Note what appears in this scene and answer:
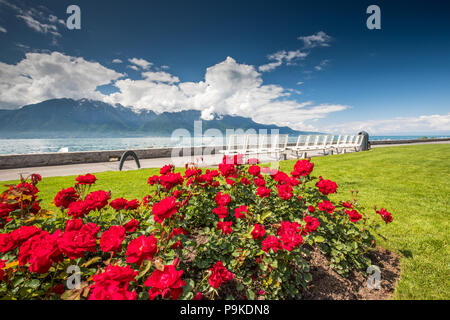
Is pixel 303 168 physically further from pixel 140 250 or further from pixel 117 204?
pixel 117 204

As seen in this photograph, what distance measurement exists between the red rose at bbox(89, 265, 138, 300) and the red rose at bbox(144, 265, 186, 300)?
0.37 ft

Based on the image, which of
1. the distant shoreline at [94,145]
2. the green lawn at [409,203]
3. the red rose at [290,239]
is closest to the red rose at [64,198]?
the red rose at [290,239]

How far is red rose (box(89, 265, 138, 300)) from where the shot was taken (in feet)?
2.75

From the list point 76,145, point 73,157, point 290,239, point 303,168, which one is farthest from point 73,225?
point 76,145

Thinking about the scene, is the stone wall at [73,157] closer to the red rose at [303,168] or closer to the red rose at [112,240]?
the red rose at [303,168]

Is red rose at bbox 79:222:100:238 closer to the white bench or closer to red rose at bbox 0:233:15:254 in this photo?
red rose at bbox 0:233:15:254

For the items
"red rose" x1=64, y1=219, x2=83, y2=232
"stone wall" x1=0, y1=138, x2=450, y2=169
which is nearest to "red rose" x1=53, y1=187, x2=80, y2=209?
"red rose" x1=64, y1=219, x2=83, y2=232

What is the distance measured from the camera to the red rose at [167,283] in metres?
0.95

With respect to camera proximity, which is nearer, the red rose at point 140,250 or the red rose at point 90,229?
the red rose at point 140,250

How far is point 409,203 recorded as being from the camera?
4.07 metres

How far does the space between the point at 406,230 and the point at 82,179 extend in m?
4.65

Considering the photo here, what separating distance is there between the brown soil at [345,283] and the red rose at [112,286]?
68.0 inches

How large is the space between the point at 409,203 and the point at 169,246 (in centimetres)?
510
